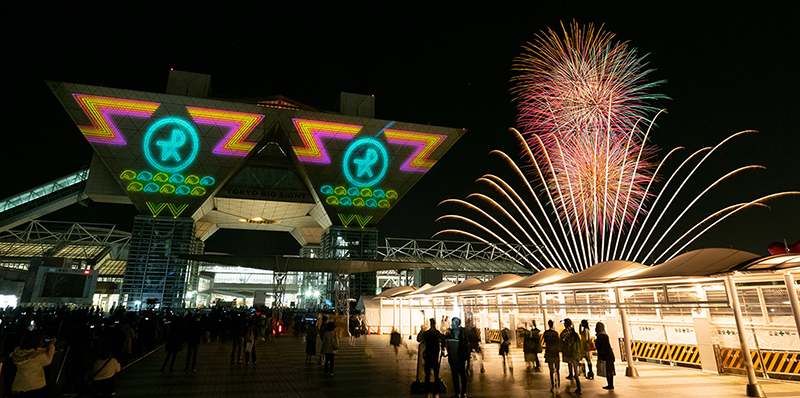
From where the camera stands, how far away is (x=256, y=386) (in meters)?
10.8

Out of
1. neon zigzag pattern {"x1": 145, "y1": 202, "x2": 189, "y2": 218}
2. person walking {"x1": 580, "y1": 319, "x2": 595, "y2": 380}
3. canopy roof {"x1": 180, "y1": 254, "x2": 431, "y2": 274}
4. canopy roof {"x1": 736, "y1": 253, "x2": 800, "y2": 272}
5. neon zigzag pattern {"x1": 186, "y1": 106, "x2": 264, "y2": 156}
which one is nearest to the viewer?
canopy roof {"x1": 736, "y1": 253, "x2": 800, "y2": 272}

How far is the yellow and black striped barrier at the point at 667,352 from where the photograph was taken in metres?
13.6

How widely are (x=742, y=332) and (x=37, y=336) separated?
1436cm

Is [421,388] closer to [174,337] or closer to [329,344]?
[329,344]

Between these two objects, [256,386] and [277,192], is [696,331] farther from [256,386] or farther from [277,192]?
[277,192]

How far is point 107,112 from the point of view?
120 ft

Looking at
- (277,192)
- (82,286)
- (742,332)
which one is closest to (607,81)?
(742,332)

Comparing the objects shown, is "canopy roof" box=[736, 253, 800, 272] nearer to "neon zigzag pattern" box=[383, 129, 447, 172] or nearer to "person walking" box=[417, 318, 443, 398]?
"person walking" box=[417, 318, 443, 398]

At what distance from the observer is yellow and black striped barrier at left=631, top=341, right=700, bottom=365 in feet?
44.6

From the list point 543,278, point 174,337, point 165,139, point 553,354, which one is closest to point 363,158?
point 165,139

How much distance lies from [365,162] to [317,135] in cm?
572

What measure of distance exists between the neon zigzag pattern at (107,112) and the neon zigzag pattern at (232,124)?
3739 millimetres

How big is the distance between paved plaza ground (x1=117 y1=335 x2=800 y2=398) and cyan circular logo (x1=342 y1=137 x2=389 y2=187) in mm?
29838

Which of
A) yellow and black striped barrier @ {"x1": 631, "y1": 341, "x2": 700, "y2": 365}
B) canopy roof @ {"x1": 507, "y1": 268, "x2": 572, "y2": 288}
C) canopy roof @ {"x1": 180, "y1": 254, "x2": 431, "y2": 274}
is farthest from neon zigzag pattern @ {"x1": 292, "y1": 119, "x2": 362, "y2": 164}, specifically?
yellow and black striped barrier @ {"x1": 631, "y1": 341, "x2": 700, "y2": 365}
